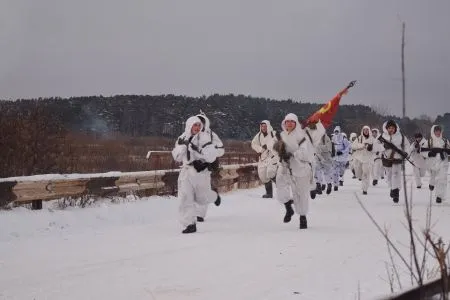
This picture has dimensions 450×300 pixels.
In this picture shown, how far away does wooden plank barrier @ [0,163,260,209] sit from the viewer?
10019 mm

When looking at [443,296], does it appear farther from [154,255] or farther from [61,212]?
[61,212]

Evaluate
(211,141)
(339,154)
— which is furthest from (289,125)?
(339,154)

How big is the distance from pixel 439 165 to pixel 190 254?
9.99 metres

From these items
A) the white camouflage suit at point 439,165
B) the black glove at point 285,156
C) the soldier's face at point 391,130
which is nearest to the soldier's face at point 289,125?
the black glove at point 285,156

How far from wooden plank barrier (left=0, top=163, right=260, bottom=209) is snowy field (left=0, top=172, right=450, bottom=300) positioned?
0.29 meters

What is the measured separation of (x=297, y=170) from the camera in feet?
35.3

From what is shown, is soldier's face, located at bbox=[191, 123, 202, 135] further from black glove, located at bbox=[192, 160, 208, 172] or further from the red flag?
the red flag

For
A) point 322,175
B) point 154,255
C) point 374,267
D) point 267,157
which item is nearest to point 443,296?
point 374,267

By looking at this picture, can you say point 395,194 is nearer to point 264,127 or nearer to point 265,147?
point 265,147

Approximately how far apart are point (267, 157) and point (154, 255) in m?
9.31

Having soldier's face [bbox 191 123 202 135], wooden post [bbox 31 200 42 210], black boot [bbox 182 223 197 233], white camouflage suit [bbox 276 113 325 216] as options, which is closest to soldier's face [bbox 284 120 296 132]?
white camouflage suit [bbox 276 113 325 216]

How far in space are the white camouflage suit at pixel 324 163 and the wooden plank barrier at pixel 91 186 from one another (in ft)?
8.99

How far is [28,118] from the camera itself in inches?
517

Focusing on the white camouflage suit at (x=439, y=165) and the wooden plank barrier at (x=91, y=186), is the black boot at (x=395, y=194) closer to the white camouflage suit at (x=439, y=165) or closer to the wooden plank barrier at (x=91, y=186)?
the white camouflage suit at (x=439, y=165)
